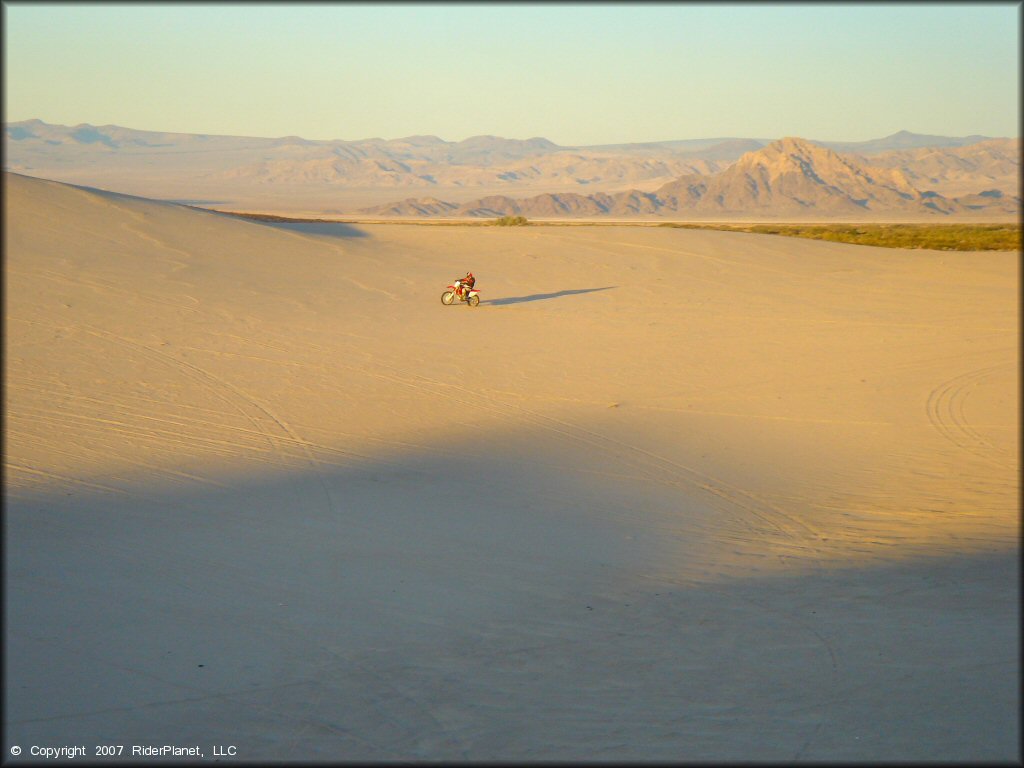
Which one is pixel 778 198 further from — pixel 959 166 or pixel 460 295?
pixel 460 295

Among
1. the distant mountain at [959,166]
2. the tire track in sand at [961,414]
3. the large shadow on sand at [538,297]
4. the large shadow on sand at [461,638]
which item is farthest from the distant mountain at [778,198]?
the large shadow on sand at [461,638]

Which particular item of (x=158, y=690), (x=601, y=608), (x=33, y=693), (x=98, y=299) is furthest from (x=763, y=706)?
(x=98, y=299)

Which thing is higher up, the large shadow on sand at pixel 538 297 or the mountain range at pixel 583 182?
the mountain range at pixel 583 182

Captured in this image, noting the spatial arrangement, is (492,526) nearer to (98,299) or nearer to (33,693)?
(33,693)

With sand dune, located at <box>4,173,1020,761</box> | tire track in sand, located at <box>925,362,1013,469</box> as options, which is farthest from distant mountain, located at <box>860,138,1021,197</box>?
sand dune, located at <box>4,173,1020,761</box>

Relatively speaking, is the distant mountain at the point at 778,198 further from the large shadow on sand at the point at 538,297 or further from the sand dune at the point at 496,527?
the sand dune at the point at 496,527

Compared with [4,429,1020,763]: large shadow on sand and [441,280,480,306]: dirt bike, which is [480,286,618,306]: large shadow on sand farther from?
[4,429,1020,763]: large shadow on sand

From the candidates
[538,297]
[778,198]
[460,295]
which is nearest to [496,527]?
[460,295]
